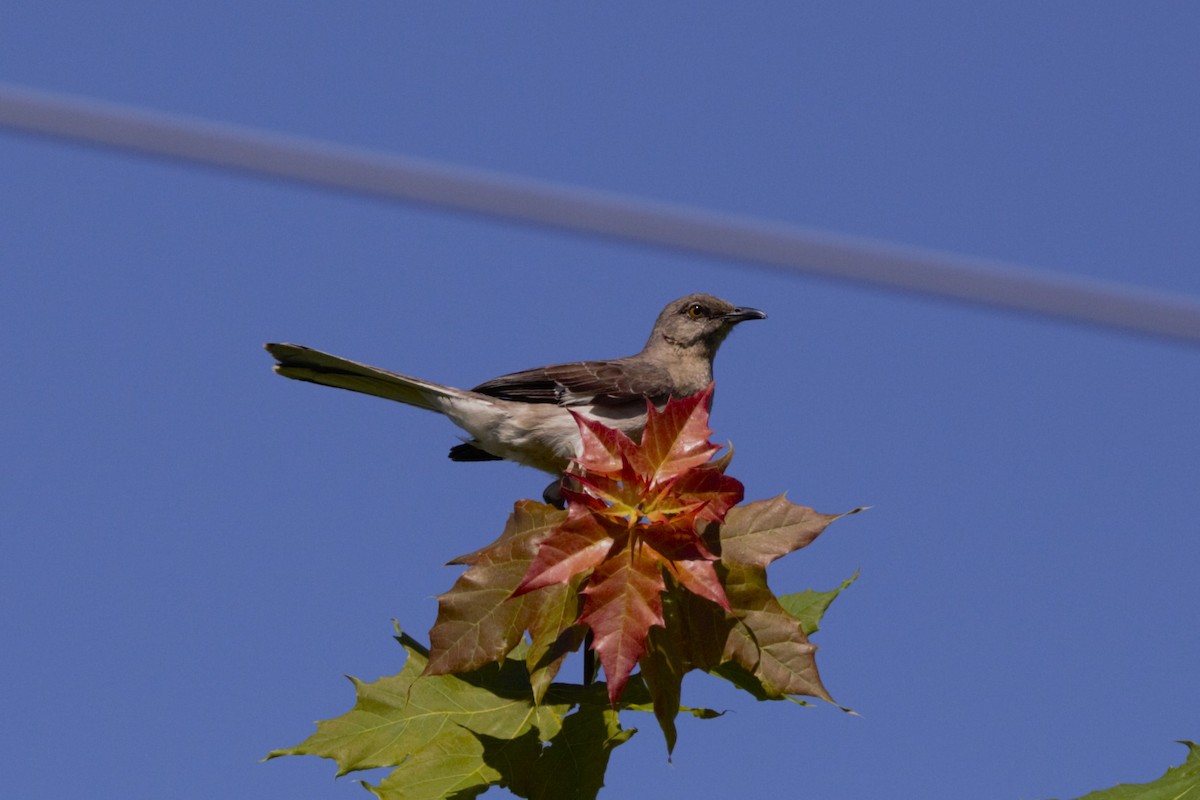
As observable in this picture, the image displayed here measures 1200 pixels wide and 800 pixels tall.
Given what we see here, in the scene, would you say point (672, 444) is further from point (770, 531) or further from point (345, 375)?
point (345, 375)

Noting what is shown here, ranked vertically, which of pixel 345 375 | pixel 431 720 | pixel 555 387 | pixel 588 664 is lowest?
pixel 431 720

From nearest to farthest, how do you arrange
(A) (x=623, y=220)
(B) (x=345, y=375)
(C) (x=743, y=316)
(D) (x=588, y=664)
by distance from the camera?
(A) (x=623, y=220) < (D) (x=588, y=664) < (B) (x=345, y=375) < (C) (x=743, y=316)

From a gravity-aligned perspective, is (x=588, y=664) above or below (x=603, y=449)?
below

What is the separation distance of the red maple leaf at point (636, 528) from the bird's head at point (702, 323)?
450 cm

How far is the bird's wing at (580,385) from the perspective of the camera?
6844mm

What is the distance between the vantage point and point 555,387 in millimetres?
6945

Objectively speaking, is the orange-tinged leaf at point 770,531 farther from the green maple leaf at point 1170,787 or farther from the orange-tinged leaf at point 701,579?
the green maple leaf at point 1170,787

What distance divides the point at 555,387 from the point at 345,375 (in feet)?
4.39

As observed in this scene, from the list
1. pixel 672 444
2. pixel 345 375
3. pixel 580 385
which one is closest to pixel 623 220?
pixel 672 444

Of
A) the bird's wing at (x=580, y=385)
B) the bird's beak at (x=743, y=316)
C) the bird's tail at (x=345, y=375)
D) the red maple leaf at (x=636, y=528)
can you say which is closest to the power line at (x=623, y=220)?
the red maple leaf at (x=636, y=528)

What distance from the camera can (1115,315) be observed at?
86.0 inches

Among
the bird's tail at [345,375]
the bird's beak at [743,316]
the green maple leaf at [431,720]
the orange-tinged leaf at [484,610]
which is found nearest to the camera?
the orange-tinged leaf at [484,610]

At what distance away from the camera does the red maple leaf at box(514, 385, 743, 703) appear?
2953mm

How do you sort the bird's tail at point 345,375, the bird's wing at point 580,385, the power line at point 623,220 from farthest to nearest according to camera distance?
1. the bird's wing at point 580,385
2. the bird's tail at point 345,375
3. the power line at point 623,220
